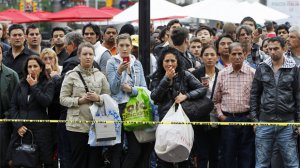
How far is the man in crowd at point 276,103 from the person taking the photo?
10.0m

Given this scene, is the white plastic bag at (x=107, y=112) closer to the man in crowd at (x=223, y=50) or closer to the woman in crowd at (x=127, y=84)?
the woman in crowd at (x=127, y=84)

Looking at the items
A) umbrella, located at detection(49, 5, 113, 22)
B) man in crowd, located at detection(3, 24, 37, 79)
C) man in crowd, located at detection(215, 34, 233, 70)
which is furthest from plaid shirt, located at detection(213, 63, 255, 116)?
umbrella, located at detection(49, 5, 113, 22)

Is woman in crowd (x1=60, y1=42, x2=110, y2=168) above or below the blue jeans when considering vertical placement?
above

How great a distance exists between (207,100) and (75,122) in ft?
5.88

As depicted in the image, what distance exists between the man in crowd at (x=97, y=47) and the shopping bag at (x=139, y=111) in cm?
114

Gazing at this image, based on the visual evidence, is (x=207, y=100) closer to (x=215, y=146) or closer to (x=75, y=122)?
(x=215, y=146)

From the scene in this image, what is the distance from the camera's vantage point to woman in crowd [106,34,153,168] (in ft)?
34.4

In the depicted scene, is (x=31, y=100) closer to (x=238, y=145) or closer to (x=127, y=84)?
(x=127, y=84)

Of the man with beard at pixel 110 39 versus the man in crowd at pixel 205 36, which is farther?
the man in crowd at pixel 205 36

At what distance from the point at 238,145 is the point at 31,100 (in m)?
2.91

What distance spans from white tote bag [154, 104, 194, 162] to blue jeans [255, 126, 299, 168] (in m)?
0.95

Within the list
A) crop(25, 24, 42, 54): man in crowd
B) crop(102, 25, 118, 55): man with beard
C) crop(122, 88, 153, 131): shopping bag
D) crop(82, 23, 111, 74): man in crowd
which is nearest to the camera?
crop(122, 88, 153, 131): shopping bag

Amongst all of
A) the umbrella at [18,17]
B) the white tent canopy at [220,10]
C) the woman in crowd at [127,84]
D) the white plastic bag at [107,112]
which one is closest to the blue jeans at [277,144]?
the woman in crowd at [127,84]

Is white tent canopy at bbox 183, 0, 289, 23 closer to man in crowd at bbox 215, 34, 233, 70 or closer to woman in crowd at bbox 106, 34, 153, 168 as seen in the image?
man in crowd at bbox 215, 34, 233, 70
